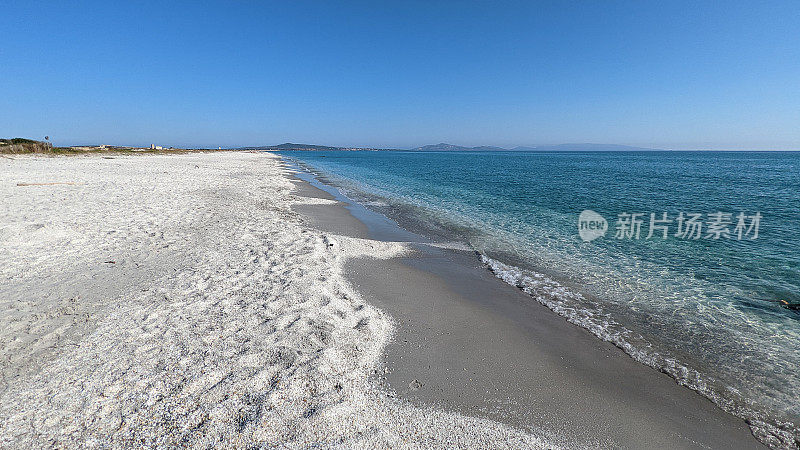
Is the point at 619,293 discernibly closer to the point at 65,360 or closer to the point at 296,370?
the point at 296,370

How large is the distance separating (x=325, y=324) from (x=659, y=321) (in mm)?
7120

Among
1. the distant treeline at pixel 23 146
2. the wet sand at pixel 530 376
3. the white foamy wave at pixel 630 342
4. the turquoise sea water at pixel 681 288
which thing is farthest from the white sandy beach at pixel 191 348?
the distant treeline at pixel 23 146

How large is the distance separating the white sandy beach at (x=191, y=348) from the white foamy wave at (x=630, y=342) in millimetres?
3211

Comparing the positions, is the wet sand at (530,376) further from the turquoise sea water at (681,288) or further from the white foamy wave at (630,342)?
the turquoise sea water at (681,288)

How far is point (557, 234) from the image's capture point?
A: 1419 cm

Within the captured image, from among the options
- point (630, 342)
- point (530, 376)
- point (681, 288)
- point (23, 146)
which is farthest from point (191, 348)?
point (23, 146)

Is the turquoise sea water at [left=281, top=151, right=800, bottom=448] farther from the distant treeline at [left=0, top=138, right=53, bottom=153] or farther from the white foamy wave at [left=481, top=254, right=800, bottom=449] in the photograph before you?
the distant treeline at [left=0, top=138, right=53, bottom=153]

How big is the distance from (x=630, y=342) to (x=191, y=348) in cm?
766

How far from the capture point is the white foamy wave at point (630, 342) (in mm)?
4305

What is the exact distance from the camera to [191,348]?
4855 millimetres

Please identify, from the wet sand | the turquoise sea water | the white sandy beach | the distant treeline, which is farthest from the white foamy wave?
the distant treeline

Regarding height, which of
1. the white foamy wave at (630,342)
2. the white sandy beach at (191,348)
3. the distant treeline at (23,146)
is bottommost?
the white foamy wave at (630,342)

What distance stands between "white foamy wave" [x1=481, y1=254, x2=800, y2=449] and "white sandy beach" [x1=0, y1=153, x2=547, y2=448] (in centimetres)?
321

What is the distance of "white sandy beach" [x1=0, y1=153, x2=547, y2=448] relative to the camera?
357 cm
